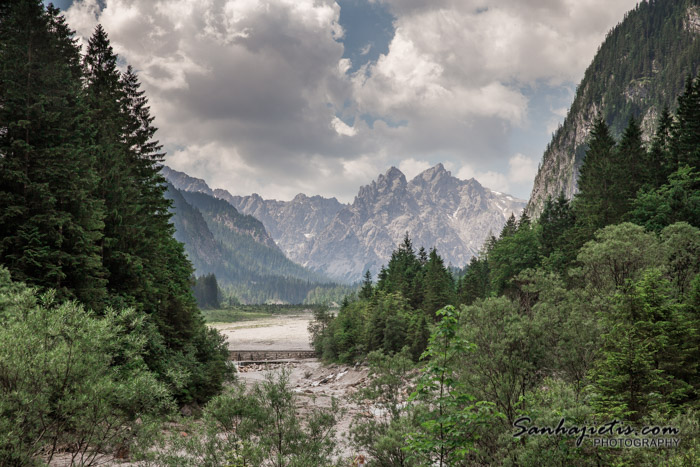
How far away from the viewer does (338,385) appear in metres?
52.6

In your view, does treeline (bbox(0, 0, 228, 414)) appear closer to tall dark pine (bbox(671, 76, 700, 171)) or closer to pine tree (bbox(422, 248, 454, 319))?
pine tree (bbox(422, 248, 454, 319))

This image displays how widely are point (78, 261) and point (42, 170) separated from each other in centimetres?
512

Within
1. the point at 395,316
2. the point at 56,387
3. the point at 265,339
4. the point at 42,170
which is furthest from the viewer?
the point at 265,339

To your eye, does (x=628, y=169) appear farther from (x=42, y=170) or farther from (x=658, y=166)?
(x=42, y=170)

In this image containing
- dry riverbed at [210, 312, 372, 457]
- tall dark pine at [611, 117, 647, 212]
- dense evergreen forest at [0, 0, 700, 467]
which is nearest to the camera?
dense evergreen forest at [0, 0, 700, 467]

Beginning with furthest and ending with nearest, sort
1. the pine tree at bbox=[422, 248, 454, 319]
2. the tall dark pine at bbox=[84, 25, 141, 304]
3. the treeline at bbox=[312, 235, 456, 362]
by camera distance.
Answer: the pine tree at bbox=[422, 248, 454, 319], the treeline at bbox=[312, 235, 456, 362], the tall dark pine at bbox=[84, 25, 141, 304]

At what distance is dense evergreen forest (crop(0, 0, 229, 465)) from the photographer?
999 cm

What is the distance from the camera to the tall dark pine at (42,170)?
17906 mm

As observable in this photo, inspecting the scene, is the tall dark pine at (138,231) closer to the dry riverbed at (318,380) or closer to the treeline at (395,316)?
the dry riverbed at (318,380)

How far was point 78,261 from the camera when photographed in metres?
19.2

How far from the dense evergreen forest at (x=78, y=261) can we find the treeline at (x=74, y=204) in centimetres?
8

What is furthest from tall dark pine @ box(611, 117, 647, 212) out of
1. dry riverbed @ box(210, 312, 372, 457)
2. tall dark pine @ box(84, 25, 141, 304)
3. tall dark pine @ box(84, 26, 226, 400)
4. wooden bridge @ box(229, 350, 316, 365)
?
wooden bridge @ box(229, 350, 316, 365)

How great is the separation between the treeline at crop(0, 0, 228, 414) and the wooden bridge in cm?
5005

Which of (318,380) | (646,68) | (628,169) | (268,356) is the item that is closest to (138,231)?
(318,380)
